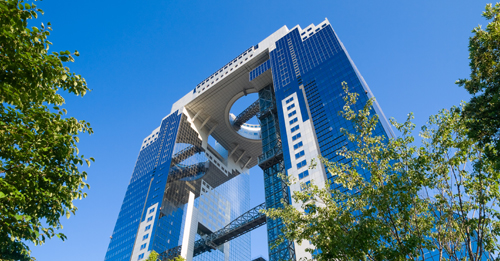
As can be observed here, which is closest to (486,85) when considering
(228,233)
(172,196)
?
(228,233)

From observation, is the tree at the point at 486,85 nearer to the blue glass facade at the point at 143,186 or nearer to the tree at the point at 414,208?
the tree at the point at 414,208

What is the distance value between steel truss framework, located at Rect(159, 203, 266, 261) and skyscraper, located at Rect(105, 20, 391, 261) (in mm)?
272

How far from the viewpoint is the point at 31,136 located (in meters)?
10.7

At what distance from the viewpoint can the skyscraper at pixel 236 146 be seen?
188 ft

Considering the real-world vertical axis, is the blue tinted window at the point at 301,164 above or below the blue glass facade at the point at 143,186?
below

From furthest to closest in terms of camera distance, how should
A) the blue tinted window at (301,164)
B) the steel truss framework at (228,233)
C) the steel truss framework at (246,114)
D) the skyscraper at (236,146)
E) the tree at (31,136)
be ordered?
the steel truss framework at (246,114)
the steel truss framework at (228,233)
the skyscraper at (236,146)
the blue tinted window at (301,164)
the tree at (31,136)

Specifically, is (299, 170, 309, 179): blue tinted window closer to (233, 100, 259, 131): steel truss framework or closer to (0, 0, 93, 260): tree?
(0, 0, 93, 260): tree

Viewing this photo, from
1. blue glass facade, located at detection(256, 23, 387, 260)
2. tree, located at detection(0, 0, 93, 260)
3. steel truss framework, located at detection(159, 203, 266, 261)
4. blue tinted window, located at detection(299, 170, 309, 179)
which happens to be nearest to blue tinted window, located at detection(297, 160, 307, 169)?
blue glass facade, located at detection(256, 23, 387, 260)

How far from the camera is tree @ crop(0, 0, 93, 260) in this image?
35.0 feet

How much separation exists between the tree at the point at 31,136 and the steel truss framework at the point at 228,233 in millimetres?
61169

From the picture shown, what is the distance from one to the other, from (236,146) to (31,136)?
320ft

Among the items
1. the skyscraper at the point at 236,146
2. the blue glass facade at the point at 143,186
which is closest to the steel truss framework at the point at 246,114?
the skyscraper at the point at 236,146

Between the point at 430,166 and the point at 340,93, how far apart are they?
4603 cm

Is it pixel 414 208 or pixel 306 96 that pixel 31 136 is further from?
pixel 306 96
